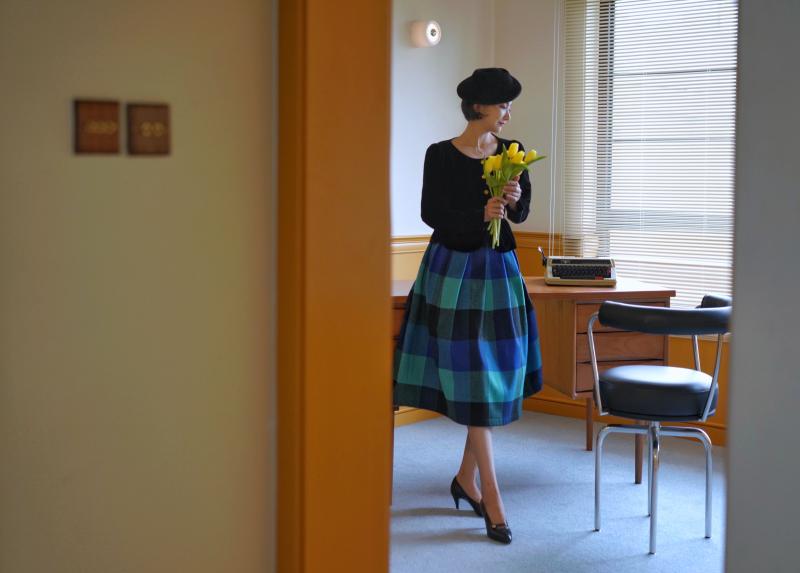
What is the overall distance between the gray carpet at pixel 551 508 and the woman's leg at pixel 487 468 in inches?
4.5

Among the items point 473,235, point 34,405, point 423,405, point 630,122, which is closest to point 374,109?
point 34,405

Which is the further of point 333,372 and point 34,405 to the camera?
point 333,372

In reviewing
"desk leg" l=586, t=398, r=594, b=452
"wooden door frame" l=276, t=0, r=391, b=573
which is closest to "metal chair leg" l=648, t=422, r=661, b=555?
"desk leg" l=586, t=398, r=594, b=452


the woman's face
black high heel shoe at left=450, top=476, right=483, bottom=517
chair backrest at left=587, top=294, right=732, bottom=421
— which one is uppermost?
the woman's face

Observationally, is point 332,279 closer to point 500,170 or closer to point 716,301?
point 500,170

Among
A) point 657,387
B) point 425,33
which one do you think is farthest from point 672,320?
point 425,33

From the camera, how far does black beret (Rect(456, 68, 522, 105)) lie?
359cm

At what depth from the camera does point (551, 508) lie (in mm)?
4023

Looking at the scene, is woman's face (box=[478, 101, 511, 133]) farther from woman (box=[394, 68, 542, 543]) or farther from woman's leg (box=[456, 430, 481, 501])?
woman's leg (box=[456, 430, 481, 501])

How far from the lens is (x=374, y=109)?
2041 millimetres

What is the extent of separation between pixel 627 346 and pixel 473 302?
847 millimetres

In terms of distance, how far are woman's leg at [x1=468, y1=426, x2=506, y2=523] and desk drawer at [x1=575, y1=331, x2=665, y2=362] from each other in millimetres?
658

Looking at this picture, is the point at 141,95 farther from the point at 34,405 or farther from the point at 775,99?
the point at 775,99

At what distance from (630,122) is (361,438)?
11.6 feet
